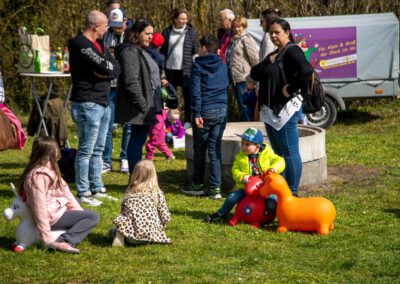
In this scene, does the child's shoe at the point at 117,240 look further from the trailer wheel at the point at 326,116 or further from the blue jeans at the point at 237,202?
the trailer wheel at the point at 326,116

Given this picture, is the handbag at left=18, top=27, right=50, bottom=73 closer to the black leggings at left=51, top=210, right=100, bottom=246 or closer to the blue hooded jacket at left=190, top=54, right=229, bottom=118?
the blue hooded jacket at left=190, top=54, right=229, bottom=118

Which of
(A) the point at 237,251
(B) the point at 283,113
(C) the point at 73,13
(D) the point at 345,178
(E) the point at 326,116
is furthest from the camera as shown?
(C) the point at 73,13

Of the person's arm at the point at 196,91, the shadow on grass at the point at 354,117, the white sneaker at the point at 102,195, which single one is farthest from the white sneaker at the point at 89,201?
the shadow on grass at the point at 354,117

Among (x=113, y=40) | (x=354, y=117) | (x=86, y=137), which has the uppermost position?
(x=113, y=40)

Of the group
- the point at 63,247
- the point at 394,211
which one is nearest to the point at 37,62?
the point at 63,247

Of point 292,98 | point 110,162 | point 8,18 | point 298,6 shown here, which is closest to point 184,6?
point 298,6

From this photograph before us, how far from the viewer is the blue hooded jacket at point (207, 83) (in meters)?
9.22

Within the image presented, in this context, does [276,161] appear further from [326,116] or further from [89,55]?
[326,116]

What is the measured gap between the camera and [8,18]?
54.0ft

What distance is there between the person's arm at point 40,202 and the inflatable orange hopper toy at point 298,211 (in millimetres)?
2055

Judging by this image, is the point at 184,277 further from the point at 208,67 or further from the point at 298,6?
the point at 298,6

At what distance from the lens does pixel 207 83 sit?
9.27 m

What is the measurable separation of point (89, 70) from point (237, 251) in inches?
103

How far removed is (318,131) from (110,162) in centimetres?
272
